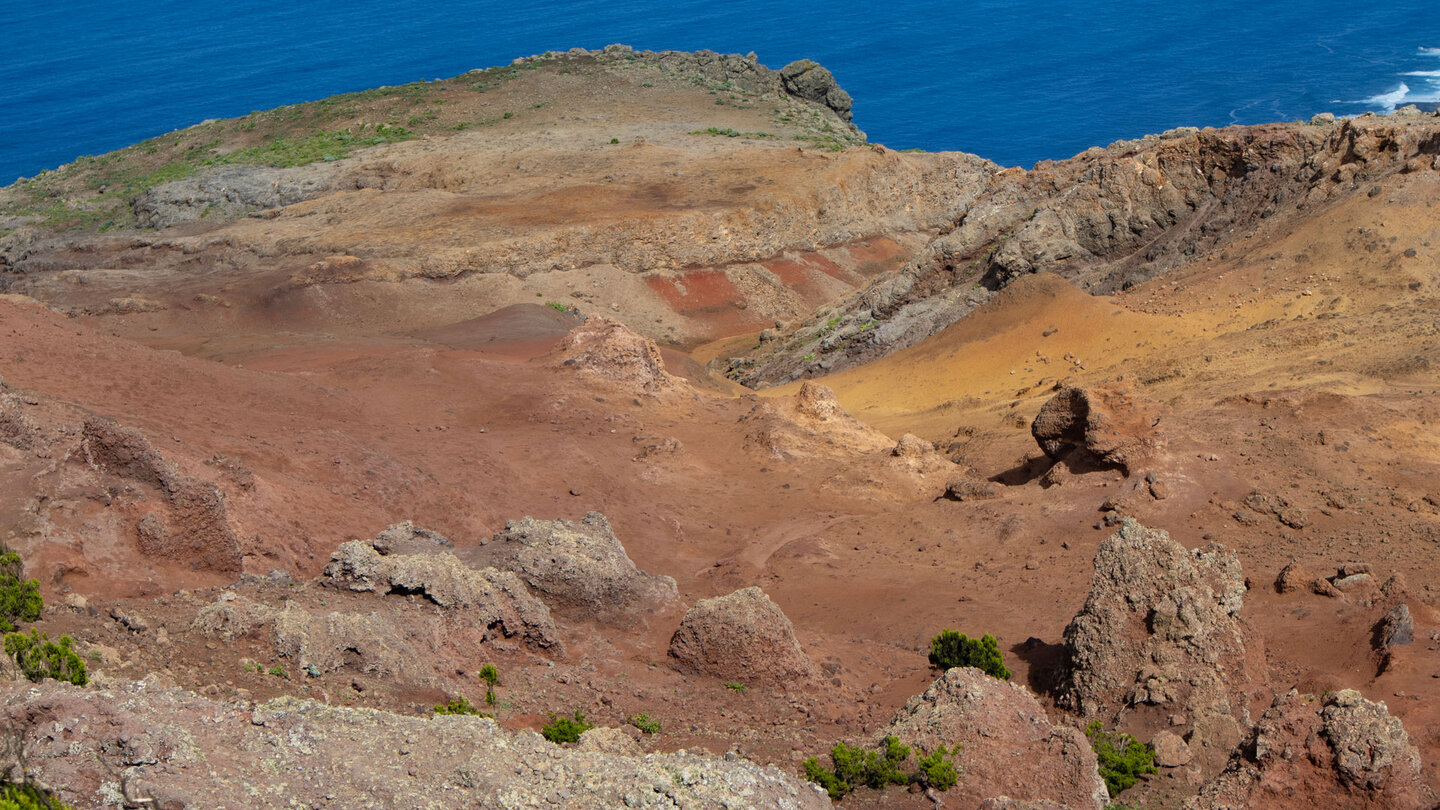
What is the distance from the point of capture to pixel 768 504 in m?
19.7

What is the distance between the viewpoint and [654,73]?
65.2 metres

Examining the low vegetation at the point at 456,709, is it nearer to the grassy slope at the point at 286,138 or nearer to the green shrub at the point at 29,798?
the green shrub at the point at 29,798

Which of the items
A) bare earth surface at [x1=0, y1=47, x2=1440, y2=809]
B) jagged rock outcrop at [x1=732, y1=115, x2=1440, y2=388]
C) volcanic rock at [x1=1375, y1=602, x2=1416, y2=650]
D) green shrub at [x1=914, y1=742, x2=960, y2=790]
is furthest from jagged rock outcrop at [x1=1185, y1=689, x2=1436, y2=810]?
jagged rock outcrop at [x1=732, y1=115, x2=1440, y2=388]

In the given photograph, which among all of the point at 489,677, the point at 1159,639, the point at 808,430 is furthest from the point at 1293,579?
the point at 489,677

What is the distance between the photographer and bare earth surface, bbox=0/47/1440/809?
918cm

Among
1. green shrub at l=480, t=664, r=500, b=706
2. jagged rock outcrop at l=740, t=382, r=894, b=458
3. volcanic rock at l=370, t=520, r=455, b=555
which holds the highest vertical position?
volcanic rock at l=370, t=520, r=455, b=555

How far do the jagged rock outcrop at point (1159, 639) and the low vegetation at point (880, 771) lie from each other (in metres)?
2.86

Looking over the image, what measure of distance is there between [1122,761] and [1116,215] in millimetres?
21530

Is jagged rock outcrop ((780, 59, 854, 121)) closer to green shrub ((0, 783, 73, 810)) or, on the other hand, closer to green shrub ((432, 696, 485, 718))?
green shrub ((432, 696, 485, 718))

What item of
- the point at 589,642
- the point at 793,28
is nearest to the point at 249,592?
the point at 589,642

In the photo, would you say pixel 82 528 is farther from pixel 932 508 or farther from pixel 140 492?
pixel 932 508

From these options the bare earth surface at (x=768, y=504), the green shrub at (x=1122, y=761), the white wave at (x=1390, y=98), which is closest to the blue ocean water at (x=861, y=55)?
the white wave at (x=1390, y=98)

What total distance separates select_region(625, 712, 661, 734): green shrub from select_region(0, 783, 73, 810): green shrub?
516cm

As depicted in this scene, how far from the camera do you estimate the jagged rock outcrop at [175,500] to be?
12352 millimetres
